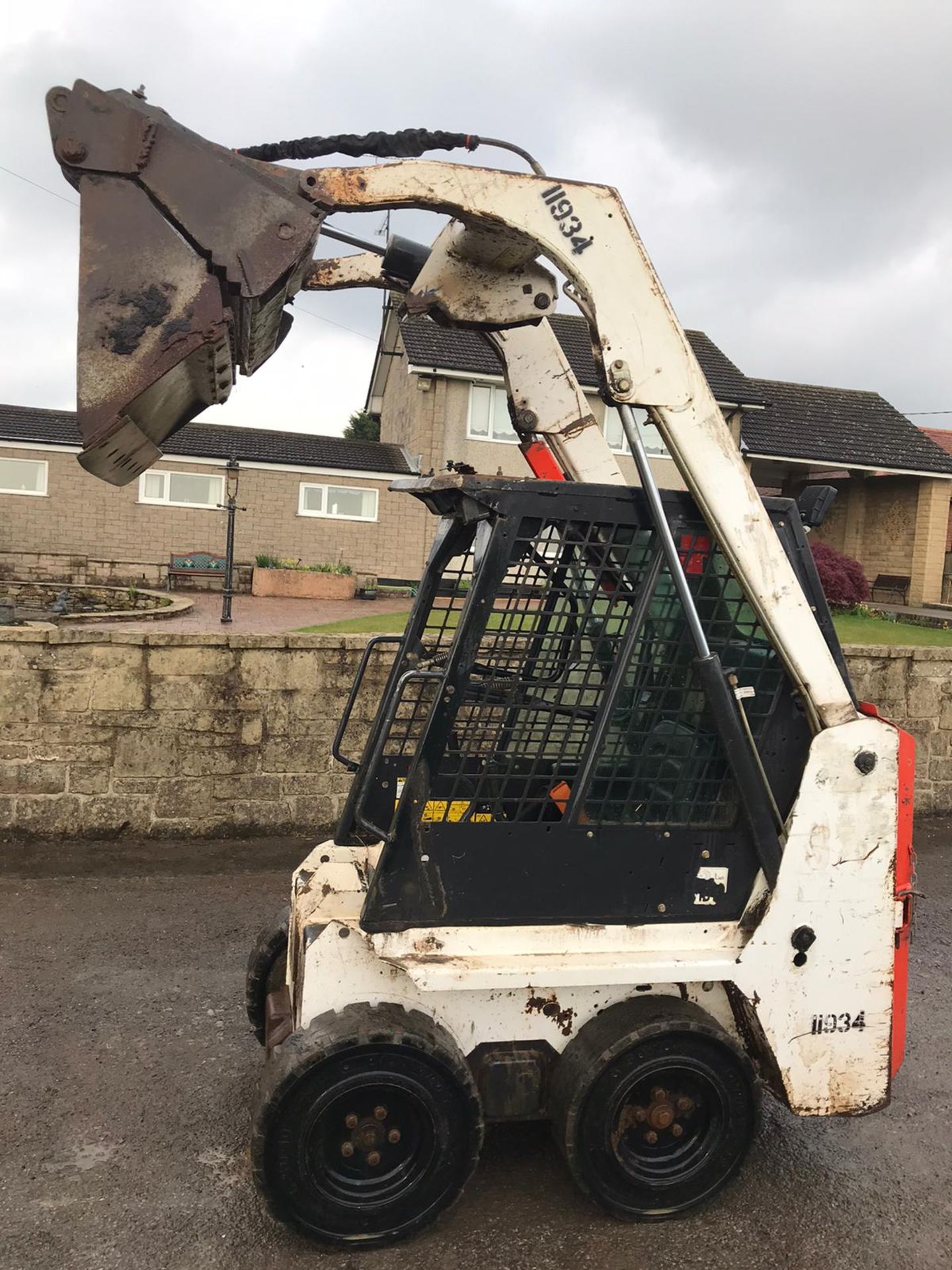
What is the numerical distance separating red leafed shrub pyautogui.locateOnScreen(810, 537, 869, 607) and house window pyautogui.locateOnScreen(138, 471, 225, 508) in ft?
50.9

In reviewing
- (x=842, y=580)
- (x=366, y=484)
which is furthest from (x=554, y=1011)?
(x=366, y=484)

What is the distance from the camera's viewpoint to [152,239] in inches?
101

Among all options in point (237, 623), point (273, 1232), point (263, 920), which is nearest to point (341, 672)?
point (263, 920)

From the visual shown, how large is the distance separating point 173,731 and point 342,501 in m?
20.8

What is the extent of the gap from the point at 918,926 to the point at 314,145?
17.1 feet

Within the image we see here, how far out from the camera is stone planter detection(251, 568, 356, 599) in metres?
23.1

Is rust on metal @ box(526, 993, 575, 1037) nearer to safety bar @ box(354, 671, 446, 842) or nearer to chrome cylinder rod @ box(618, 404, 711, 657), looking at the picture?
safety bar @ box(354, 671, 446, 842)

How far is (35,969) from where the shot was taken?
15.0 feet

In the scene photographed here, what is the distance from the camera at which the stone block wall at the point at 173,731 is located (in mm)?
6156

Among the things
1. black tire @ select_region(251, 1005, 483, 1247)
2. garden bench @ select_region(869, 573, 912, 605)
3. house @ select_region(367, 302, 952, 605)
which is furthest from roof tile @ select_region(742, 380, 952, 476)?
black tire @ select_region(251, 1005, 483, 1247)

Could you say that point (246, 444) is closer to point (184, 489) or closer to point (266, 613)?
point (184, 489)

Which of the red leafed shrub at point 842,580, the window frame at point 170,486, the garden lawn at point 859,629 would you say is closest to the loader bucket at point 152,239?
the garden lawn at point 859,629

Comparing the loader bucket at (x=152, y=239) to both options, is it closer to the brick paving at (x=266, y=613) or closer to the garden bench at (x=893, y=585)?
the brick paving at (x=266, y=613)

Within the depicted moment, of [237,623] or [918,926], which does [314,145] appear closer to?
[918,926]
